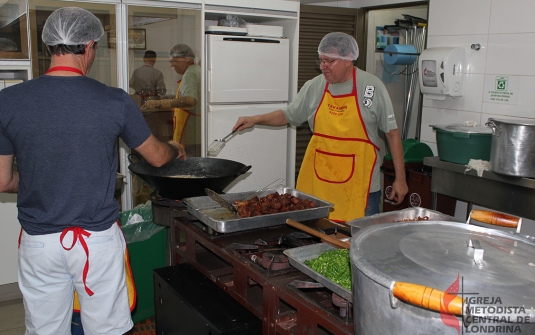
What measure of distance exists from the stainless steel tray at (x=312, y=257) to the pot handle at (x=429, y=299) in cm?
49

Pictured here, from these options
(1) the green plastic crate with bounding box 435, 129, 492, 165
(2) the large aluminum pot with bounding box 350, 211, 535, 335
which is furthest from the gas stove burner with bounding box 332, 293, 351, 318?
(1) the green plastic crate with bounding box 435, 129, 492, 165

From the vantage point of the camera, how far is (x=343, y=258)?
5.75 feet

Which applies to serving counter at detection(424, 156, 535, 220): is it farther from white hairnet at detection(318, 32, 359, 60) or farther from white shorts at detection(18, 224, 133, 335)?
white shorts at detection(18, 224, 133, 335)

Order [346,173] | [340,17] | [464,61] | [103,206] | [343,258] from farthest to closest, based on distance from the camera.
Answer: [340,17] < [464,61] < [346,173] < [103,206] < [343,258]

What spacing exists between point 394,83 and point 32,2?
3.86 meters

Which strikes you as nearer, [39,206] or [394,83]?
[39,206]

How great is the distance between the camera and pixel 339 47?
3.12 meters

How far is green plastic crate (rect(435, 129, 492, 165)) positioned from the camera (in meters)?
3.82

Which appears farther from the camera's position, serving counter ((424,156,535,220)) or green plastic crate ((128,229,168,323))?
serving counter ((424,156,535,220))

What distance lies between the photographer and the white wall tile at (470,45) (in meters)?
4.25

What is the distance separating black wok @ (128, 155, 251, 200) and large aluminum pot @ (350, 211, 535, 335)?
1.33m

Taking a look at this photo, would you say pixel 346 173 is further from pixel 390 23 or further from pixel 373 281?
pixel 390 23

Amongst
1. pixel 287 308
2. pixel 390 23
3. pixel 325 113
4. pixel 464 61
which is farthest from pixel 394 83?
pixel 287 308

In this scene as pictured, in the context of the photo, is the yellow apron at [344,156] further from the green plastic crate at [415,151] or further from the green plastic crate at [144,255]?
the green plastic crate at [415,151]
